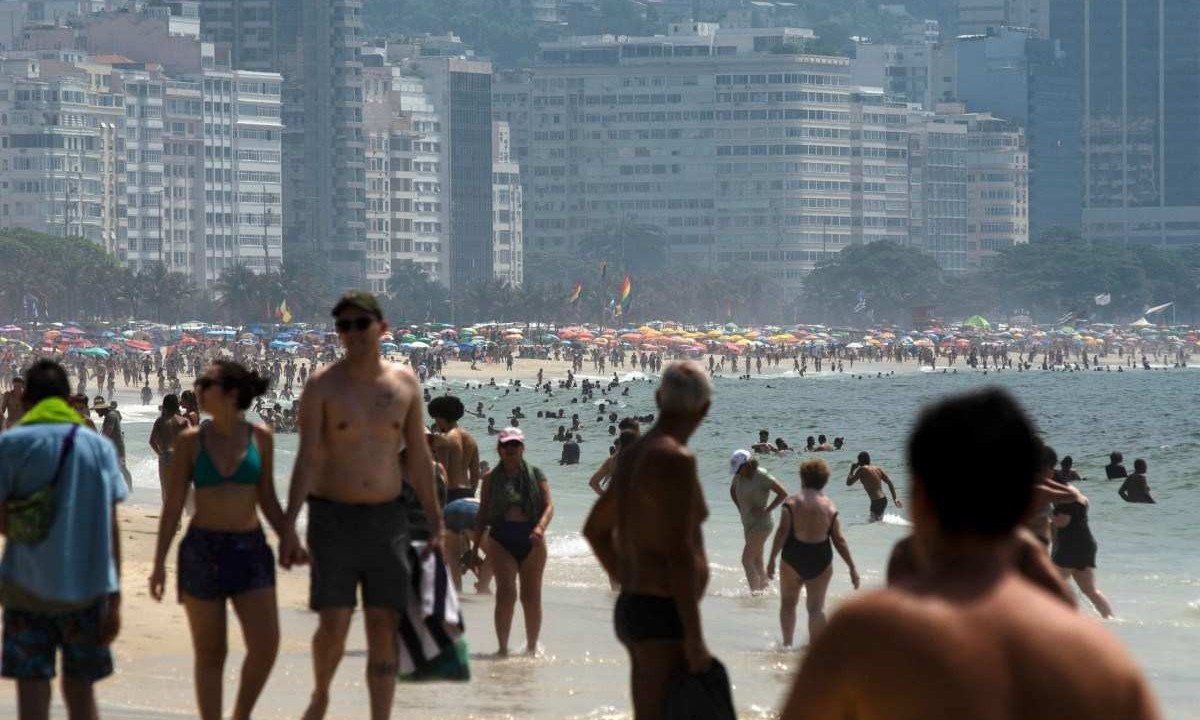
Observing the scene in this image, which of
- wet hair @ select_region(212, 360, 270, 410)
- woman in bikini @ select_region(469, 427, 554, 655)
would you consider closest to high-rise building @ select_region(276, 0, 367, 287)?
woman in bikini @ select_region(469, 427, 554, 655)

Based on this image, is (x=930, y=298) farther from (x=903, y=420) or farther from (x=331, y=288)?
(x=903, y=420)

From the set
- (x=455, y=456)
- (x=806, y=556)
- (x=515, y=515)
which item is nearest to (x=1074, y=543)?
(x=806, y=556)

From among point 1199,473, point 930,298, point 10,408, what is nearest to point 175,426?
point 10,408

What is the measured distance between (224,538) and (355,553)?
399mm

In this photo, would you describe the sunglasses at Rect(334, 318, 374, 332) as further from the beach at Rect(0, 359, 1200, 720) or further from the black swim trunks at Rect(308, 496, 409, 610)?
the beach at Rect(0, 359, 1200, 720)

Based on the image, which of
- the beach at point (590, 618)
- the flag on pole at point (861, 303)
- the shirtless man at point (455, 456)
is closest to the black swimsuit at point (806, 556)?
the beach at point (590, 618)

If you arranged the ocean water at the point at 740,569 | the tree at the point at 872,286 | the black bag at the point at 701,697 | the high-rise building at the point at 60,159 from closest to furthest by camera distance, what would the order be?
the black bag at the point at 701,697 < the ocean water at the point at 740,569 < the high-rise building at the point at 60,159 < the tree at the point at 872,286

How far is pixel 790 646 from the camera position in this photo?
13.6 meters

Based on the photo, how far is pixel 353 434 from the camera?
25.2 feet

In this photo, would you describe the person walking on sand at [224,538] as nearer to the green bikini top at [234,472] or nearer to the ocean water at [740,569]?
the green bikini top at [234,472]

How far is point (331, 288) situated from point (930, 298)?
149 ft

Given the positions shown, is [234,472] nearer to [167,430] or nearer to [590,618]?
[590,618]

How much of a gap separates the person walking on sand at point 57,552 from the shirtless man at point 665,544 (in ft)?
4.68

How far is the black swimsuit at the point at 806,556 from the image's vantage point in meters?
13.0
